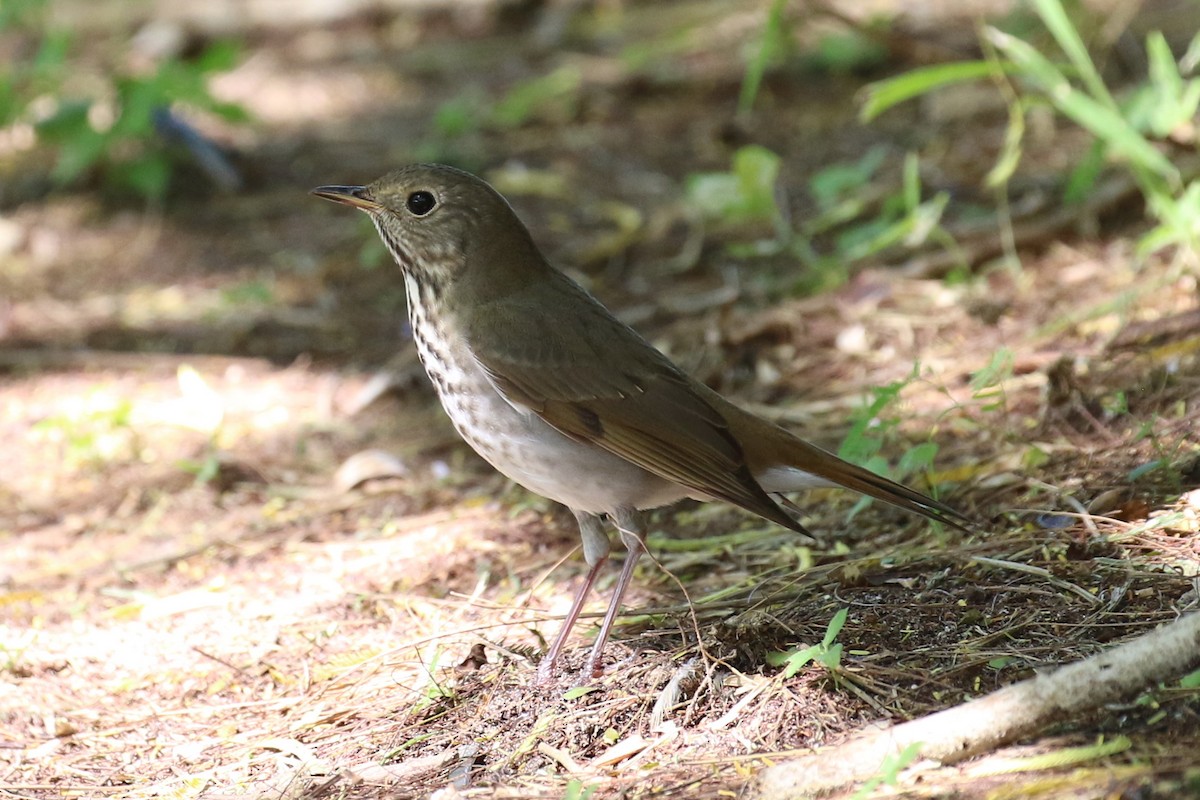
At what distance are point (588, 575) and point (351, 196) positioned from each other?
1.34 meters

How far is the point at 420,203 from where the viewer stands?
395 centimetres

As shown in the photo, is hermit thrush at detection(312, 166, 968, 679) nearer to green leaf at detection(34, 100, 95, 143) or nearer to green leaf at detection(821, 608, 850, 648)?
green leaf at detection(821, 608, 850, 648)

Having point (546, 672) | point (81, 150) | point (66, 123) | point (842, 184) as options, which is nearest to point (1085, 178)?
point (842, 184)

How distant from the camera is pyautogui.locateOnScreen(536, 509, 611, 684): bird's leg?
10.9 ft

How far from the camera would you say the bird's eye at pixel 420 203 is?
3.94 m

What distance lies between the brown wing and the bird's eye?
393 millimetres

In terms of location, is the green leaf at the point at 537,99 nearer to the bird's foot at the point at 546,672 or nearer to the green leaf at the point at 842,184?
the green leaf at the point at 842,184

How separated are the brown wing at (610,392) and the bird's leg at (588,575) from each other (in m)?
0.30

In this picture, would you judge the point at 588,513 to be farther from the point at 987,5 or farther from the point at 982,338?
the point at 987,5

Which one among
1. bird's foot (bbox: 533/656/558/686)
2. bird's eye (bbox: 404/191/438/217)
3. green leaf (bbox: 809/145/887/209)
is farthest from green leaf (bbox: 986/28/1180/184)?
bird's foot (bbox: 533/656/558/686)

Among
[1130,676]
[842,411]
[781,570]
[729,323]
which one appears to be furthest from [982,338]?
[1130,676]

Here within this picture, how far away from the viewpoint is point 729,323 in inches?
215

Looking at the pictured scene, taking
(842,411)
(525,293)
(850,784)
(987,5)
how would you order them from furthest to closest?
(987,5) → (842,411) → (525,293) → (850,784)

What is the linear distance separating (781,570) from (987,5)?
256 inches
